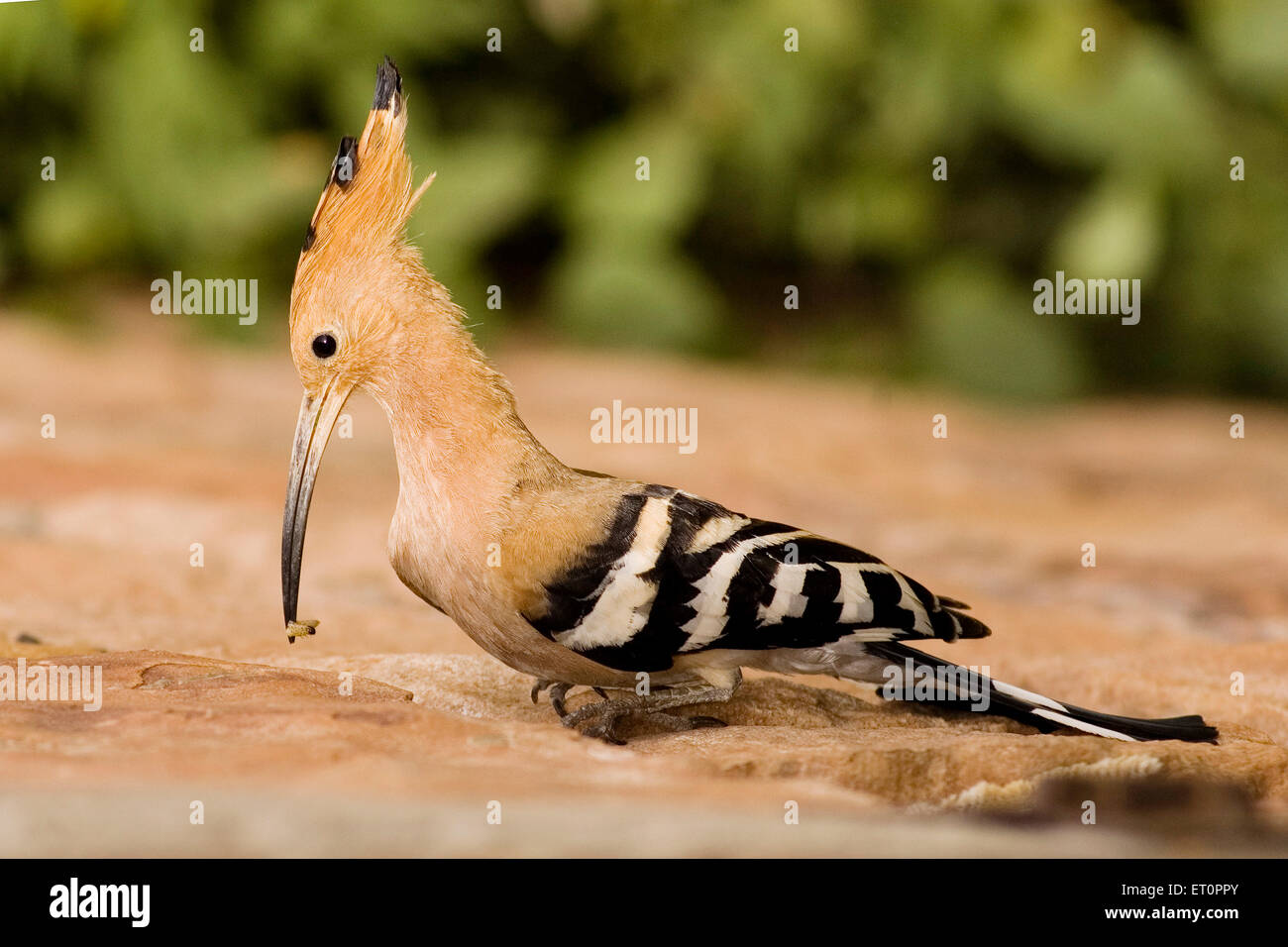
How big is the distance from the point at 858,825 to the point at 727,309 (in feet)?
21.2

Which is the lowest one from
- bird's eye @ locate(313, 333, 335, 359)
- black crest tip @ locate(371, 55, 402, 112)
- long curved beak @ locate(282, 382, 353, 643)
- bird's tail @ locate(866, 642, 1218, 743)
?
bird's tail @ locate(866, 642, 1218, 743)

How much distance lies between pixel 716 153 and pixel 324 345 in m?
4.96

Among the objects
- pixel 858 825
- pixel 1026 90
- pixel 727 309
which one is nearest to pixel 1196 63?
pixel 1026 90

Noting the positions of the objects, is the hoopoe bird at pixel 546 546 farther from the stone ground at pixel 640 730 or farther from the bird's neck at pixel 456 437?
the stone ground at pixel 640 730

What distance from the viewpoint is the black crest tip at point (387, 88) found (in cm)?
302

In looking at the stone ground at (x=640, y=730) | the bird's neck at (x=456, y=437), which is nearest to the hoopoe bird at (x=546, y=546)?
the bird's neck at (x=456, y=437)

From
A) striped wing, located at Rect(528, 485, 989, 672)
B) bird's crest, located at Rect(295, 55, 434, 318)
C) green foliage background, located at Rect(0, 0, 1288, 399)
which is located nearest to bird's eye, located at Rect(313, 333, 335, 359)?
bird's crest, located at Rect(295, 55, 434, 318)

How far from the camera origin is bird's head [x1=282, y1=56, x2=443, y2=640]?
117 inches

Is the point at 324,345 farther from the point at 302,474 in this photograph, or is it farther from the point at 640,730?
the point at 640,730

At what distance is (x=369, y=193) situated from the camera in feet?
9.79

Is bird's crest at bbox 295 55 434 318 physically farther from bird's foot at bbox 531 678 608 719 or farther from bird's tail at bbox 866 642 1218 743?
bird's tail at bbox 866 642 1218 743

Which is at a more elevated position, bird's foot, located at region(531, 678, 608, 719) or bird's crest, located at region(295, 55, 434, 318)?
bird's crest, located at region(295, 55, 434, 318)

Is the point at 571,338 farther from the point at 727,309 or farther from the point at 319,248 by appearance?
the point at 319,248

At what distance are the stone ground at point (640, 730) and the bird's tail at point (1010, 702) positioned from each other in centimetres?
9
